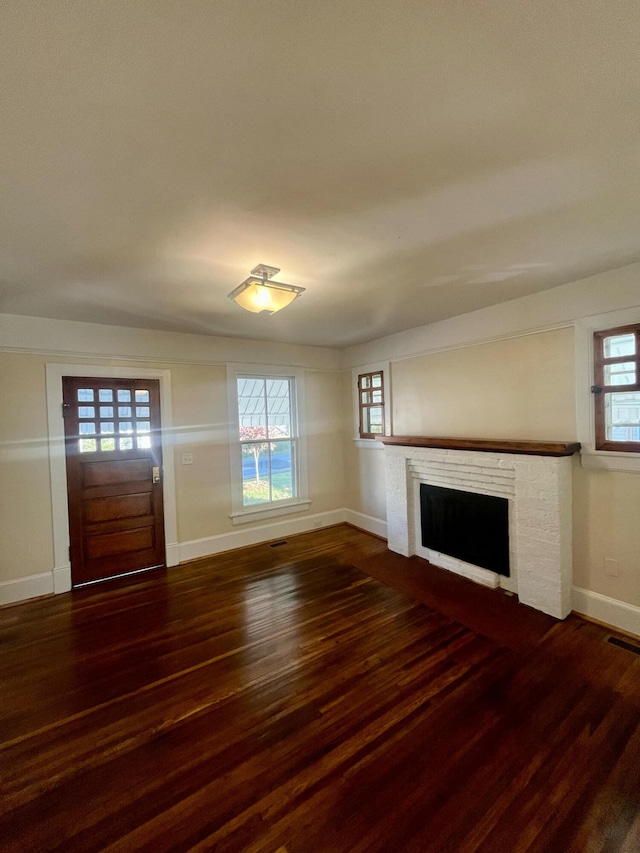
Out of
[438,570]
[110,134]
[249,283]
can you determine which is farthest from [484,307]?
[110,134]

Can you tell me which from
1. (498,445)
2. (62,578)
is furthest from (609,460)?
(62,578)

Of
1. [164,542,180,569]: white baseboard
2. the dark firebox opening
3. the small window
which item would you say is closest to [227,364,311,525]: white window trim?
[164,542,180,569]: white baseboard

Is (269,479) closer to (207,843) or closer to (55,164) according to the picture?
(207,843)

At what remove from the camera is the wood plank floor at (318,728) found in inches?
52.5

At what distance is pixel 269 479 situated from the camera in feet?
14.9

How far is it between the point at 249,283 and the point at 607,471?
284 centimetres

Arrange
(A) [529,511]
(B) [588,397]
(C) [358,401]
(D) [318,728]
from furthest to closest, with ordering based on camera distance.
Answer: (C) [358,401]
(A) [529,511]
(B) [588,397]
(D) [318,728]

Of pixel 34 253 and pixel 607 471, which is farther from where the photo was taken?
pixel 607 471

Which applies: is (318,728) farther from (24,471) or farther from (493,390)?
(24,471)

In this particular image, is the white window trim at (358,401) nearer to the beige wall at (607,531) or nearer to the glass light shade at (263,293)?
the beige wall at (607,531)

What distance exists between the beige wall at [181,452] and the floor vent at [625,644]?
3.26 metres

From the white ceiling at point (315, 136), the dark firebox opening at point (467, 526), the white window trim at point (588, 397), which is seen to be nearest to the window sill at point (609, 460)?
the white window trim at point (588, 397)

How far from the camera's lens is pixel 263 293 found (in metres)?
2.11

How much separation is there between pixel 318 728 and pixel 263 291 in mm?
2415
